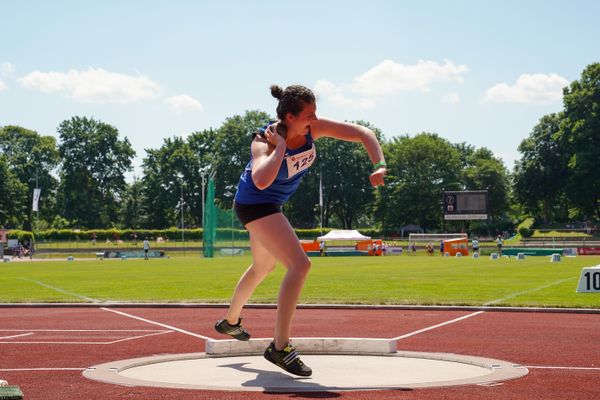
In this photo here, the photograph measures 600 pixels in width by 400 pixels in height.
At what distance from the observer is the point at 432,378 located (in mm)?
6602

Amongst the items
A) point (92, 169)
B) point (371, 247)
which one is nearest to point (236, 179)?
point (92, 169)

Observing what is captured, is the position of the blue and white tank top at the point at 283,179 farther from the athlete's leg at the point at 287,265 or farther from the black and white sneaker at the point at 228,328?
the black and white sneaker at the point at 228,328

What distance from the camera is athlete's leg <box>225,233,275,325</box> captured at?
7.20 metres

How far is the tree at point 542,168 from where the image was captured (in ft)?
316

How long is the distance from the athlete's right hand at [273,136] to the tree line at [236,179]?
9130cm

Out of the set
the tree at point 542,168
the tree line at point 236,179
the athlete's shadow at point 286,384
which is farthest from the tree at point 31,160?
the athlete's shadow at point 286,384

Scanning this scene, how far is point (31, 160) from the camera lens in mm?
117750

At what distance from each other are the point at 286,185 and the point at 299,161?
0.85 feet

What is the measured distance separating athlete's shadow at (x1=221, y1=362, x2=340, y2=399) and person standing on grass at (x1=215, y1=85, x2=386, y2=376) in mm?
134

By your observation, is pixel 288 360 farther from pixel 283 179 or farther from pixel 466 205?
A: pixel 466 205

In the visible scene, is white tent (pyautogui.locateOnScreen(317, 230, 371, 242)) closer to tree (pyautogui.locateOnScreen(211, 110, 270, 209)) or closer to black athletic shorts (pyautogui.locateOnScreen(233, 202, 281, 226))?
tree (pyautogui.locateOnScreen(211, 110, 270, 209))

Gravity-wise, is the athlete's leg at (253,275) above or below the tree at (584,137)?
below

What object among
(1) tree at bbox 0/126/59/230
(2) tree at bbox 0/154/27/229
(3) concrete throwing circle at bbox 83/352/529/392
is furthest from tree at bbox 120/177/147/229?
(3) concrete throwing circle at bbox 83/352/529/392

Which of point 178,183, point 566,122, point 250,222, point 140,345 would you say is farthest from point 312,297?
point 178,183
